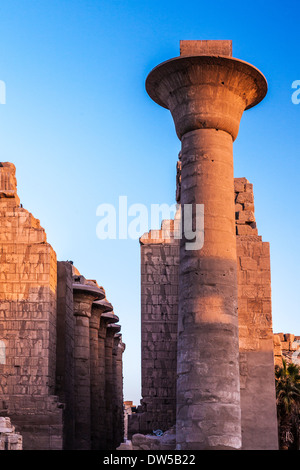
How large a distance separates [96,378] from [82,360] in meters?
3.75

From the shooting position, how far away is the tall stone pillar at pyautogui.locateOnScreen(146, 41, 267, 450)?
11.2 m

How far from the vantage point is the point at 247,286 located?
550 inches

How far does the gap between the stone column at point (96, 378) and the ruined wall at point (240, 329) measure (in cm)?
821

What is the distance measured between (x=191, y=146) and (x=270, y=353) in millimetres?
4229

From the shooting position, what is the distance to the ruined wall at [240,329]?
42.9 ft

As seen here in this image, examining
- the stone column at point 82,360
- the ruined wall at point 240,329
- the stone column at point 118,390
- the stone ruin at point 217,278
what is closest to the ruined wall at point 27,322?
the ruined wall at point 240,329

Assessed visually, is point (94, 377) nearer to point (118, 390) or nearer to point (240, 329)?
point (118, 390)

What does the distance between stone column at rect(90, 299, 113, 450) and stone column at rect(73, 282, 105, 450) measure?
219cm

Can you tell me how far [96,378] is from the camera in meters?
28.6

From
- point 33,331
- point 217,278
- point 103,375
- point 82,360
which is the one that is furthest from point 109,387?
point 217,278

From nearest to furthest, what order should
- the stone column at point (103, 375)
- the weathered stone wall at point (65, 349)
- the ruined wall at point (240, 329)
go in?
the ruined wall at point (240, 329) < the weathered stone wall at point (65, 349) < the stone column at point (103, 375)

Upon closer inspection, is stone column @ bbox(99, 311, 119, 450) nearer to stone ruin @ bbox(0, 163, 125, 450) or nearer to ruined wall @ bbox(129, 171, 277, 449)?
stone ruin @ bbox(0, 163, 125, 450)

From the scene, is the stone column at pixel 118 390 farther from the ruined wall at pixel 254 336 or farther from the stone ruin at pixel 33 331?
the ruined wall at pixel 254 336
